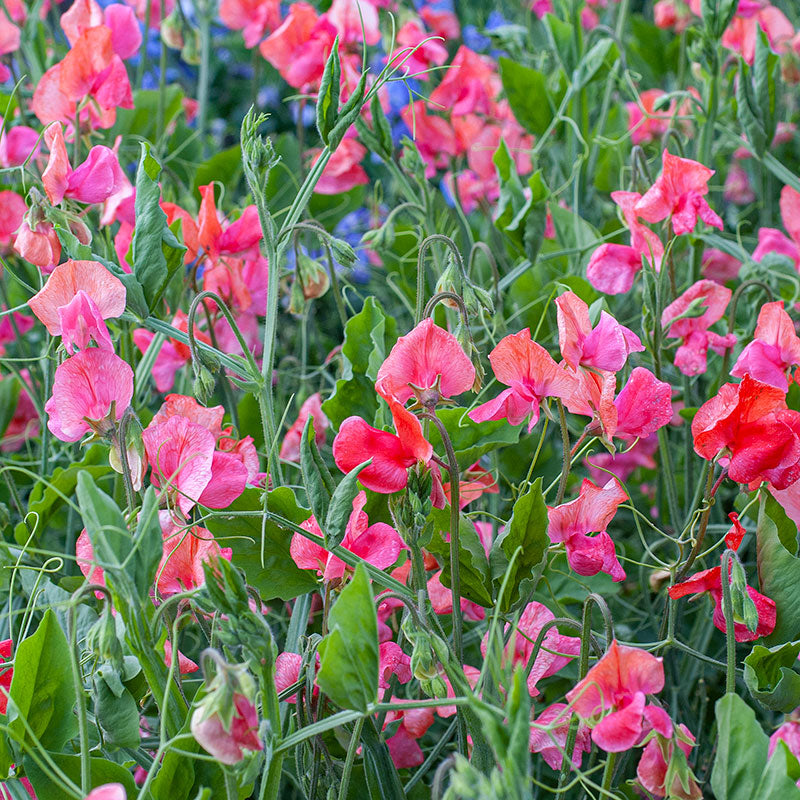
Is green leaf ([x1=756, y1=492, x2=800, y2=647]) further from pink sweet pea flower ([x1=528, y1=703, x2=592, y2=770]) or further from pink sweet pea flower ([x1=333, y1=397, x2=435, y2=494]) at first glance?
pink sweet pea flower ([x1=333, y1=397, x2=435, y2=494])

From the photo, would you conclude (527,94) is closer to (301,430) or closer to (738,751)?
(301,430)

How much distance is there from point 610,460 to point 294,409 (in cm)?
43

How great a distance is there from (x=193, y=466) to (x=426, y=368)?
0.19 metres

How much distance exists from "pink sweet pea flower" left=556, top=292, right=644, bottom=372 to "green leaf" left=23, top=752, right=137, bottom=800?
1.47 ft

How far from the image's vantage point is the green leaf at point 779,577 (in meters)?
0.79

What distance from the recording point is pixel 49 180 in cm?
90

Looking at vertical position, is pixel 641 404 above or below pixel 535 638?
above

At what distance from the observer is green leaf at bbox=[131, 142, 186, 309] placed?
0.85 m

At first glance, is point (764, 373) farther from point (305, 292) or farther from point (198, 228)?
point (198, 228)

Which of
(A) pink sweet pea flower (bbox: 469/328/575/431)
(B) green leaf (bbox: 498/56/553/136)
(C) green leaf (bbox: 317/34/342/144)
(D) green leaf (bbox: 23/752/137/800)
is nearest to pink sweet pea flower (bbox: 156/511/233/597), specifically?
(D) green leaf (bbox: 23/752/137/800)

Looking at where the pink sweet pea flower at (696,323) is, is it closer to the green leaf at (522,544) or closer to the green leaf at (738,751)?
the green leaf at (522,544)

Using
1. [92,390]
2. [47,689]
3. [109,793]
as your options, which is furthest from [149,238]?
[109,793]

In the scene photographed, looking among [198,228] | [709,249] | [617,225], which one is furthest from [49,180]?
[709,249]

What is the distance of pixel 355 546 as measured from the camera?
0.79m
